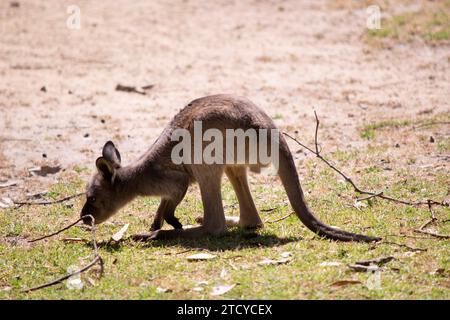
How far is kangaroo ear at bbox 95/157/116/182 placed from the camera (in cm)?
649

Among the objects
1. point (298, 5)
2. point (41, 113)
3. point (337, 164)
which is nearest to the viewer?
point (337, 164)

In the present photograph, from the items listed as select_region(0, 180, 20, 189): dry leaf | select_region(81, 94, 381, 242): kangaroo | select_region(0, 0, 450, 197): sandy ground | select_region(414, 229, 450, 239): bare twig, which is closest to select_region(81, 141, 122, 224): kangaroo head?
select_region(81, 94, 381, 242): kangaroo

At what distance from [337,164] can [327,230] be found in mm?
2434

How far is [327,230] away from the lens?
5.98 meters

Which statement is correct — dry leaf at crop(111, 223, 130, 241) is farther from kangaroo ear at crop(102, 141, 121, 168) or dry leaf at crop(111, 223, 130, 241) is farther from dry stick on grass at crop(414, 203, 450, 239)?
dry stick on grass at crop(414, 203, 450, 239)

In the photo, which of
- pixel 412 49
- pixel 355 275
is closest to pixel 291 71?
pixel 412 49

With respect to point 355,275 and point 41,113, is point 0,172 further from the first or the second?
point 355,275

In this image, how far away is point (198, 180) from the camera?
6348 millimetres

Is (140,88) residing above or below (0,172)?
above

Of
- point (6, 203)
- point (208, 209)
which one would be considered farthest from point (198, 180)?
point (6, 203)

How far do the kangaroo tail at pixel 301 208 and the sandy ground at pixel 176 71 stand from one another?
9.54ft

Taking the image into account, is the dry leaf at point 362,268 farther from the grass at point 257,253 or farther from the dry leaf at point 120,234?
the dry leaf at point 120,234

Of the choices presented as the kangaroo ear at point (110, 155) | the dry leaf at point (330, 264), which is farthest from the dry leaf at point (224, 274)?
the kangaroo ear at point (110, 155)
